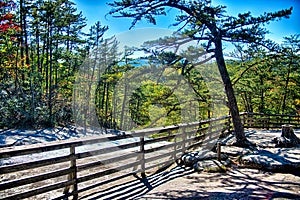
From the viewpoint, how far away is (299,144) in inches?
271

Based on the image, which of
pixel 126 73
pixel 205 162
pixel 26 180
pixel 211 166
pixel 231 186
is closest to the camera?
pixel 26 180

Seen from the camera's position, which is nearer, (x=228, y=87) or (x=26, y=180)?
(x=26, y=180)

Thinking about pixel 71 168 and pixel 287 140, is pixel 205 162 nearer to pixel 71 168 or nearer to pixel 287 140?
pixel 71 168

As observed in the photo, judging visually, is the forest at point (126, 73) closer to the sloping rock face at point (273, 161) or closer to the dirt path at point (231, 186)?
the sloping rock face at point (273, 161)

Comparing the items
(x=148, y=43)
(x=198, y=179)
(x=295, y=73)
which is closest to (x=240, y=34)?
(x=148, y=43)

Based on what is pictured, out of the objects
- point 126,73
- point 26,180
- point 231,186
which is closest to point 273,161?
point 231,186

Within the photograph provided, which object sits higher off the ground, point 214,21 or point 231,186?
point 214,21

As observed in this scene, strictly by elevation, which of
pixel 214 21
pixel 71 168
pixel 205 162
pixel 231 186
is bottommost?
pixel 231 186

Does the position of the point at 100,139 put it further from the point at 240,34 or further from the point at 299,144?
the point at 299,144

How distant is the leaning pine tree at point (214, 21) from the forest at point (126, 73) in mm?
44

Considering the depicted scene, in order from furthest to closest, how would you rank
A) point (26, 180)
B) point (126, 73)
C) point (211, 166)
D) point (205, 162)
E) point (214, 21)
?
point (126, 73) < point (214, 21) < point (205, 162) < point (211, 166) < point (26, 180)

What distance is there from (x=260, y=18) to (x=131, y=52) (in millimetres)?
3910

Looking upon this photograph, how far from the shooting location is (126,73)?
12.0m

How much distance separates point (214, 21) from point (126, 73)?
6223mm
